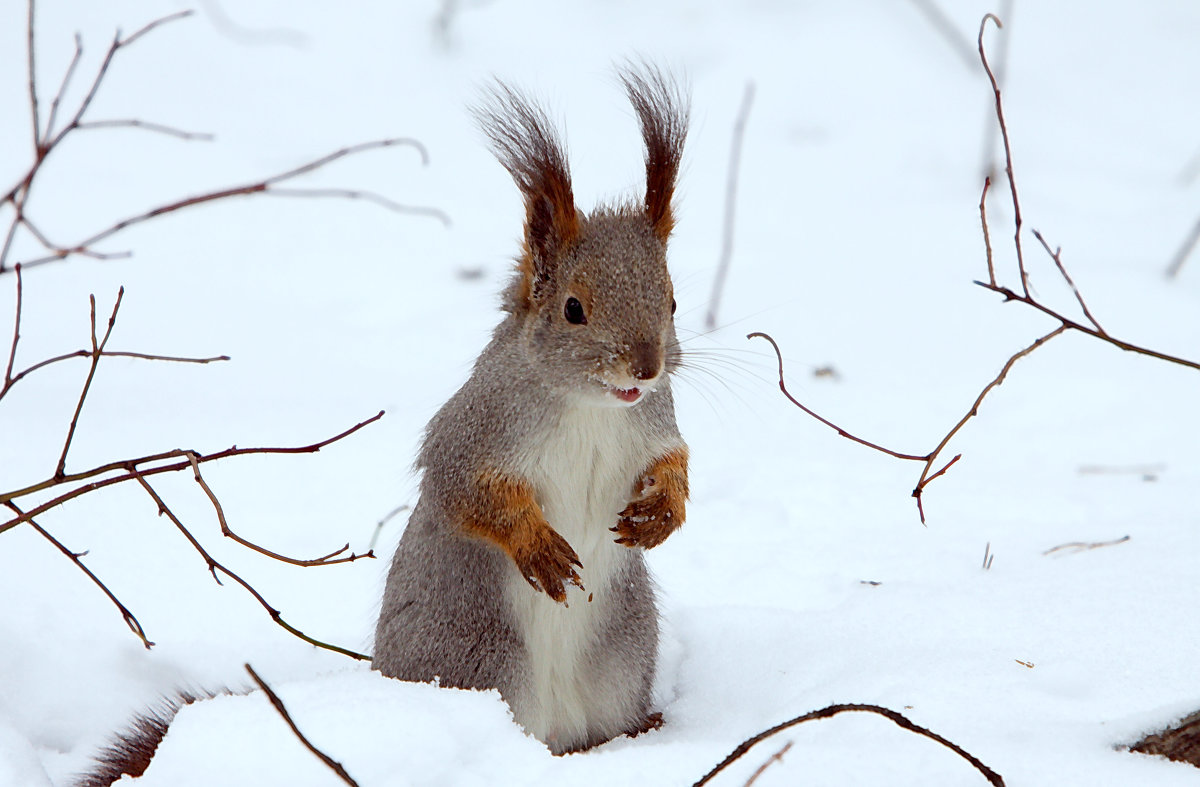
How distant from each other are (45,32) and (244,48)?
0.89m

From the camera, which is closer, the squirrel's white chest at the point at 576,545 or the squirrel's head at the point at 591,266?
the squirrel's head at the point at 591,266

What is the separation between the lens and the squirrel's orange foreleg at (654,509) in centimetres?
225

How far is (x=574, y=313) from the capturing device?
7.26 ft

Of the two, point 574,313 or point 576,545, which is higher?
point 574,313

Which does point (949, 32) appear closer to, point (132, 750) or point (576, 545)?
point (576, 545)

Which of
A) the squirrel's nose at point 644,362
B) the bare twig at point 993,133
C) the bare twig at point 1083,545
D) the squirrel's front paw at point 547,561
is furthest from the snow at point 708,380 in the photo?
the squirrel's nose at point 644,362

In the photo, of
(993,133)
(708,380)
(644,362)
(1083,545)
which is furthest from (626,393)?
(993,133)

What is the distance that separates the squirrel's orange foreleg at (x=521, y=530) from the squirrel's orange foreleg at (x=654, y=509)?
116mm

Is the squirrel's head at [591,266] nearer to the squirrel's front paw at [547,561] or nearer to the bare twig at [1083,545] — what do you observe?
the squirrel's front paw at [547,561]

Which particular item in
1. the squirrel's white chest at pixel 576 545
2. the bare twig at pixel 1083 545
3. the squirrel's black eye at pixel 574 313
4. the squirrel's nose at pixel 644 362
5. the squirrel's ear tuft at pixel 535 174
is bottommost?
the bare twig at pixel 1083 545

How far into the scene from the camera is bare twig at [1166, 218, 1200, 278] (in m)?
4.50

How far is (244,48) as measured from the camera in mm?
5879

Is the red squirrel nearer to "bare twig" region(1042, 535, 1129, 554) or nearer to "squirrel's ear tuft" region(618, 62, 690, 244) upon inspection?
"squirrel's ear tuft" region(618, 62, 690, 244)

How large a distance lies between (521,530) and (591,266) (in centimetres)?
50
